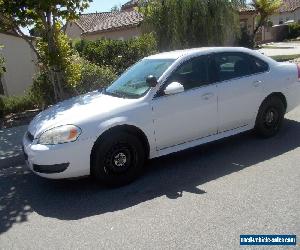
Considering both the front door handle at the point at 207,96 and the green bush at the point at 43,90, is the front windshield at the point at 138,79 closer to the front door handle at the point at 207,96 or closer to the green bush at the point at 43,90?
the front door handle at the point at 207,96

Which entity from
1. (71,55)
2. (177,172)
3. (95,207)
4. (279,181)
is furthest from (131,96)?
(71,55)

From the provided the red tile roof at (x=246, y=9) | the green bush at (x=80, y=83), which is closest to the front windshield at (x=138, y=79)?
the green bush at (x=80, y=83)

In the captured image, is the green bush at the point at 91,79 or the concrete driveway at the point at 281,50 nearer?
the green bush at the point at 91,79

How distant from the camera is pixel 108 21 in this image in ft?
110

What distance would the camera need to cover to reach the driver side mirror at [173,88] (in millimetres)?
5395

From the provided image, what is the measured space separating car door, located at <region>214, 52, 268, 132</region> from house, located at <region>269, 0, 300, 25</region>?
2137 inches

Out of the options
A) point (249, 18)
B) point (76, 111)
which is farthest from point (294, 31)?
point (76, 111)

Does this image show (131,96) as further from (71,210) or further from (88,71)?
(88,71)

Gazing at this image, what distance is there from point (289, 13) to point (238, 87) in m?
56.9

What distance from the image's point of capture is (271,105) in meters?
6.62

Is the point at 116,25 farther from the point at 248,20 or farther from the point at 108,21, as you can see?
the point at 248,20

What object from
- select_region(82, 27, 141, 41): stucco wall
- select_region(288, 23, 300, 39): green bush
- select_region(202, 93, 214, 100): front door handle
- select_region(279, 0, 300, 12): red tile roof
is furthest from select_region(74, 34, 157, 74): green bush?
select_region(279, 0, 300, 12): red tile roof

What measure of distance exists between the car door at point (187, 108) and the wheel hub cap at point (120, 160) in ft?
1.71

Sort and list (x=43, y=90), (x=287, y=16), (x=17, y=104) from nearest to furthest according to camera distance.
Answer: (x=43, y=90)
(x=17, y=104)
(x=287, y=16)
